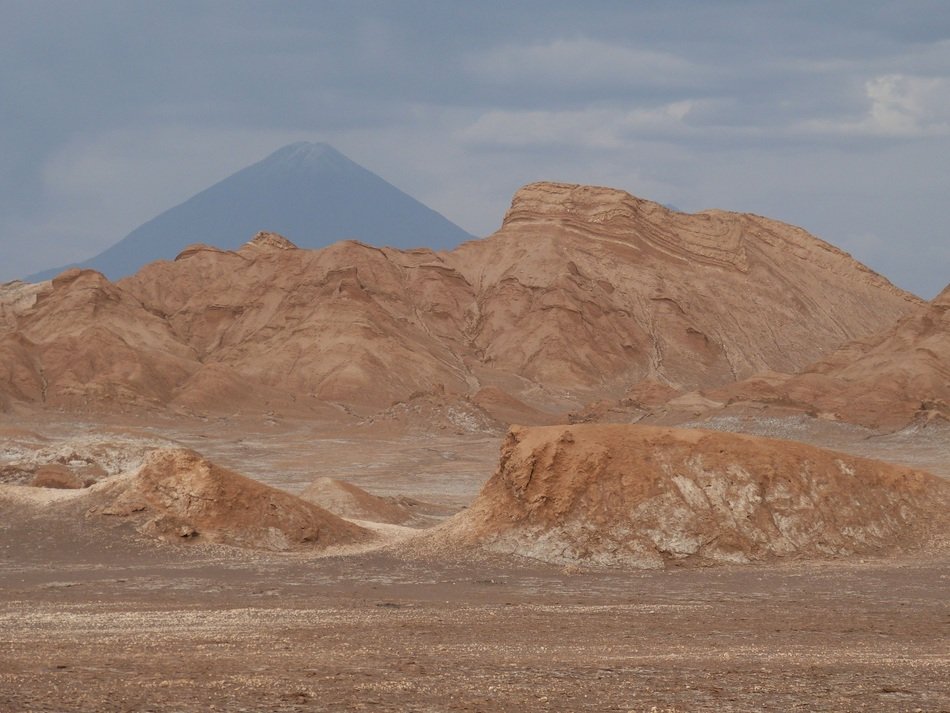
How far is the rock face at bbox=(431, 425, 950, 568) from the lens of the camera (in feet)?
90.8

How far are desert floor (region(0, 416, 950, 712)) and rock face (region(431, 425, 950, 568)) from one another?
36.6 inches

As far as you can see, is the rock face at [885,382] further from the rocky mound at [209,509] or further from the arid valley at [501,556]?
the rocky mound at [209,509]

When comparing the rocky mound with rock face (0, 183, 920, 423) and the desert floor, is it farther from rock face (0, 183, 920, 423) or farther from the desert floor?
rock face (0, 183, 920, 423)

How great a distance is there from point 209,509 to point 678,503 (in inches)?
448

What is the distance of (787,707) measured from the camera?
455 inches

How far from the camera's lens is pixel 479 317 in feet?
386

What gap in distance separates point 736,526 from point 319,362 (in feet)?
249

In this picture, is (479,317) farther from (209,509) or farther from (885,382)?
(209,509)

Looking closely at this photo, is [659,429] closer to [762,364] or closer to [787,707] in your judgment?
[787,707]

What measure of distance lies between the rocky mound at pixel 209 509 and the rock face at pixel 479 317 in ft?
183

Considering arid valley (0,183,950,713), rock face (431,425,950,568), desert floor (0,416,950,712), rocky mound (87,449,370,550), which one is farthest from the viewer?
rocky mound (87,449,370,550)

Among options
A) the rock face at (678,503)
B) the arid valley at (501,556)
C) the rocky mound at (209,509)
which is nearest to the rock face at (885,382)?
the arid valley at (501,556)

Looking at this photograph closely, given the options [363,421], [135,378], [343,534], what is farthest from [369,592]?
[135,378]

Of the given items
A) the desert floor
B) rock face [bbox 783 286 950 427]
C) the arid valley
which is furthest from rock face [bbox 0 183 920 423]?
the desert floor
